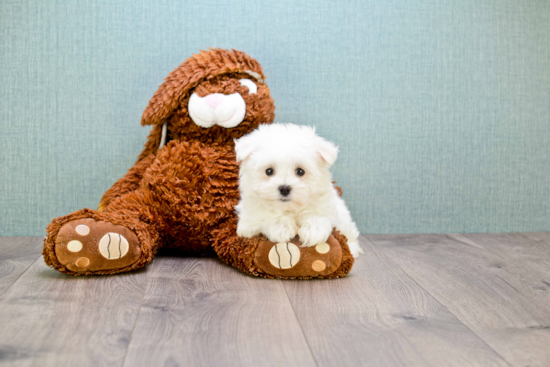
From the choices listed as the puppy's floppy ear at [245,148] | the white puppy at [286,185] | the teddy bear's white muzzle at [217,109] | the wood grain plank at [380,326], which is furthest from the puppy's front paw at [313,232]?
the teddy bear's white muzzle at [217,109]

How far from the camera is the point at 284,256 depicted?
4.11 ft

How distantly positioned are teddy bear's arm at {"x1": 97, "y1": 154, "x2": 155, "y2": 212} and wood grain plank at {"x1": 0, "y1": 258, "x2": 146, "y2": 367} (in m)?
0.30

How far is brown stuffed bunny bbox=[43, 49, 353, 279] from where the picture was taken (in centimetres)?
127

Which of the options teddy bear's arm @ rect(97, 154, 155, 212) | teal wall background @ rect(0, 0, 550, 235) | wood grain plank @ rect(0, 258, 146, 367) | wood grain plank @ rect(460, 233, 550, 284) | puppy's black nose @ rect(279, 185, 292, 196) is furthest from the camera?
teal wall background @ rect(0, 0, 550, 235)

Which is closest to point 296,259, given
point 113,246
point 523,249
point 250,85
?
point 113,246

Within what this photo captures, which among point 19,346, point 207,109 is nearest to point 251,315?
point 19,346

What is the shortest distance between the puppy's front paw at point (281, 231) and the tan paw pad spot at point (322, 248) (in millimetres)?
67

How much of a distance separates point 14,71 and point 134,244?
82 centimetres

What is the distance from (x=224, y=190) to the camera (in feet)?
4.77

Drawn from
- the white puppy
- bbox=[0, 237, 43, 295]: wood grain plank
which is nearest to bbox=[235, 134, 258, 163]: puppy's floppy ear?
the white puppy

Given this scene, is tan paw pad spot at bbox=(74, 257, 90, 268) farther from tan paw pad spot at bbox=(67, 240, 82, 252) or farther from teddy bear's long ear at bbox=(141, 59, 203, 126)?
teddy bear's long ear at bbox=(141, 59, 203, 126)

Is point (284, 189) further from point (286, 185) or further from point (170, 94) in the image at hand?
point (170, 94)

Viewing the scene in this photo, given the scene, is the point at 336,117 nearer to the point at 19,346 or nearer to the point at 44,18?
the point at 44,18

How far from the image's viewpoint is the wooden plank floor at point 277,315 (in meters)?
0.85
